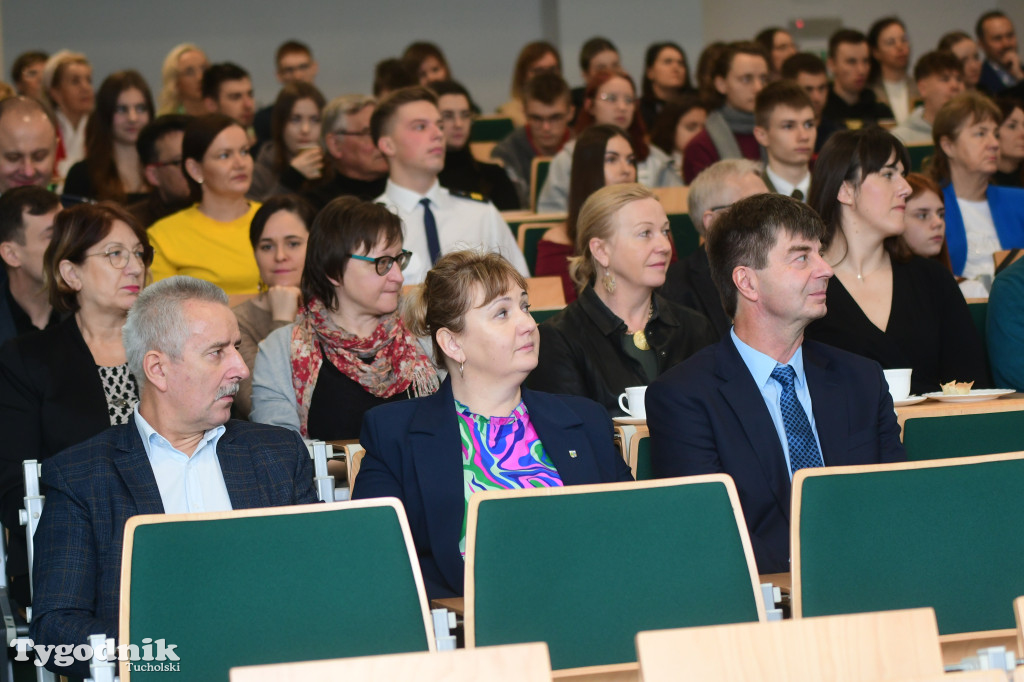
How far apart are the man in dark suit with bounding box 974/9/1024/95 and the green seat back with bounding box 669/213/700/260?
4.35m

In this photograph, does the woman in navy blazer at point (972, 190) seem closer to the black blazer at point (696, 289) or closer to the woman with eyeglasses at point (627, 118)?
the black blazer at point (696, 289)

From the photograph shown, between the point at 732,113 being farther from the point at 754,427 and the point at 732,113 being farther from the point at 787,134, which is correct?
the point at 754,427

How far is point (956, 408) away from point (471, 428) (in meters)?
1.11

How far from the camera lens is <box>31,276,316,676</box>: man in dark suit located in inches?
90.1

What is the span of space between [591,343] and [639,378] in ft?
0.52

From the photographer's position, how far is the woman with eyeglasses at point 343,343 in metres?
3.33

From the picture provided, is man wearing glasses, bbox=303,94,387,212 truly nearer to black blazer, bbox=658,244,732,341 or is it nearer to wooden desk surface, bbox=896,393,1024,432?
black blazer, bbox=658,244,732,341

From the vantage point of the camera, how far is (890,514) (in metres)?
2.08

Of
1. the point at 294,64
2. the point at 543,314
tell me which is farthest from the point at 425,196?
the point at 294,64

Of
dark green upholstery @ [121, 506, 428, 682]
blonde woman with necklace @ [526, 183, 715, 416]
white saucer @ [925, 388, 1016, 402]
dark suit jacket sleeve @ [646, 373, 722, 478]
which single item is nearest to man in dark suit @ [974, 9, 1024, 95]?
blonde woman with necklace @ [526, 183, 715, 416]

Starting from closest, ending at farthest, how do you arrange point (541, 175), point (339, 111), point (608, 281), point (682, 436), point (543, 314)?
1. point (682, 436)
2. point (608, 281)
3. point (543, 314)
4. point (339, 111)
5. point (541, 175)

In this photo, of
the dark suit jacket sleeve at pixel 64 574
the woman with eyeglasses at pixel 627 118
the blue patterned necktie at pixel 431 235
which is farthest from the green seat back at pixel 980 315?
the woman with eyeglasses at pixel 627 118

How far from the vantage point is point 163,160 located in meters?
5.07

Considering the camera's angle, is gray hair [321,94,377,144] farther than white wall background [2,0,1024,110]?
No
